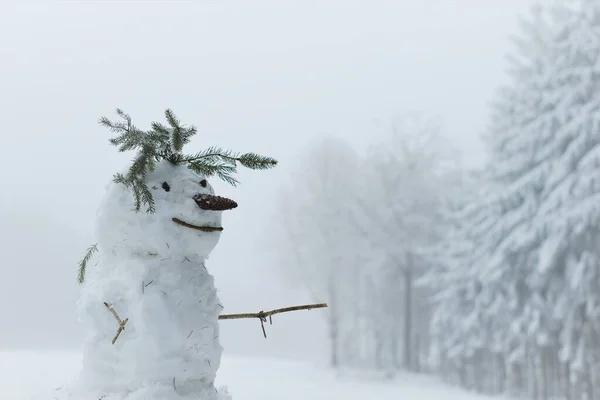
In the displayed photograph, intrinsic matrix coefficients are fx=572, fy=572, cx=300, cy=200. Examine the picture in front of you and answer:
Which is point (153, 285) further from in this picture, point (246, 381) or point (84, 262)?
point (246, 381)

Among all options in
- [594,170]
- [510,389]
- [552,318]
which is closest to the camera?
[594,170]

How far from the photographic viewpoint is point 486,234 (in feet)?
37.4

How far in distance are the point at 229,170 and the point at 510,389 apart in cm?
1143

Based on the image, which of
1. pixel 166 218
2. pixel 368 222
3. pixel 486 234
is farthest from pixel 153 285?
pixel 368 222

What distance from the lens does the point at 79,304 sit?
1906mm

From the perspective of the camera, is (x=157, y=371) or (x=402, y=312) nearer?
(x=157, y=371)

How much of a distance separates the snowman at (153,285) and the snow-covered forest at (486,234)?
8.63 m

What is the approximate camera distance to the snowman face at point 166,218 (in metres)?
1.85

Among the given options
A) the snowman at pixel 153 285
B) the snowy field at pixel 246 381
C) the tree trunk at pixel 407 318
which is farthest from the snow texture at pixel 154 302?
the tree trunk at pixel 407 318

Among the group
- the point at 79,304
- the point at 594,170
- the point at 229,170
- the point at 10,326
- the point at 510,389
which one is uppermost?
the point at 594,170

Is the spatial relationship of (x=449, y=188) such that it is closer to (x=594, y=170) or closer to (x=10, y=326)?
(x=594, y=170)

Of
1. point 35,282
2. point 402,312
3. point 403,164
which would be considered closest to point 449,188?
point 403,164

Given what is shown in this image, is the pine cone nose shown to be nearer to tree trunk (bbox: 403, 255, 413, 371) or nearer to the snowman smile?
the snowman smile

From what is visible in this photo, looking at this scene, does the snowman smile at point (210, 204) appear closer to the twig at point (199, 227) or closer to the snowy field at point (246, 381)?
the twig at point (199, 227)
